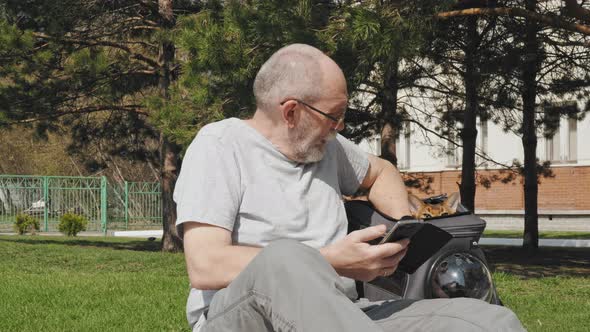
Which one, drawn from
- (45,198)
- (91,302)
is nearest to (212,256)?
(91,302)

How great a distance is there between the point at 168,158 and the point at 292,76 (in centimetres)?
1353

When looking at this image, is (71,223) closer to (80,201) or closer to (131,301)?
(80,201)

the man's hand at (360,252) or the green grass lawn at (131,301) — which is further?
the green grass lawn at (131,301)

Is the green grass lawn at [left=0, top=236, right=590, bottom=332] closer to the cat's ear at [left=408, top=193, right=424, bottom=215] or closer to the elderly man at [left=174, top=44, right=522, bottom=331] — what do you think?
→ the cat's ear at [left=408, top=193, right=424, bottom=215]

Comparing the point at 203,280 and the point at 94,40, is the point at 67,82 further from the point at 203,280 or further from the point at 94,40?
the point at 203,280

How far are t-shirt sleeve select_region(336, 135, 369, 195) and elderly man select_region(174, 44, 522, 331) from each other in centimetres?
7

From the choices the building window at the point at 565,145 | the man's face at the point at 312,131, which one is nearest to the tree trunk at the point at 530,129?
the man's face at the point at 312,131

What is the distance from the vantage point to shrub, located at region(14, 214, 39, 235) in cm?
2512

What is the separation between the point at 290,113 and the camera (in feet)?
9.36

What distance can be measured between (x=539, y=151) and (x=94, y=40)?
15.9 meters

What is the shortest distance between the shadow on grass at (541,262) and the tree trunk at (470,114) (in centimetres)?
102

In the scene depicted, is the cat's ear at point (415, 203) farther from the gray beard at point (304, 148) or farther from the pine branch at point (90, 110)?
the pine branch at point (90, 110)

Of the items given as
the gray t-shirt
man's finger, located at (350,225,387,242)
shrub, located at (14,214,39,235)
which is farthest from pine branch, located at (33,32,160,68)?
man's finger, located at (350,225,387,242)

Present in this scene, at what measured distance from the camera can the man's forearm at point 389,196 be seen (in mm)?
3322
